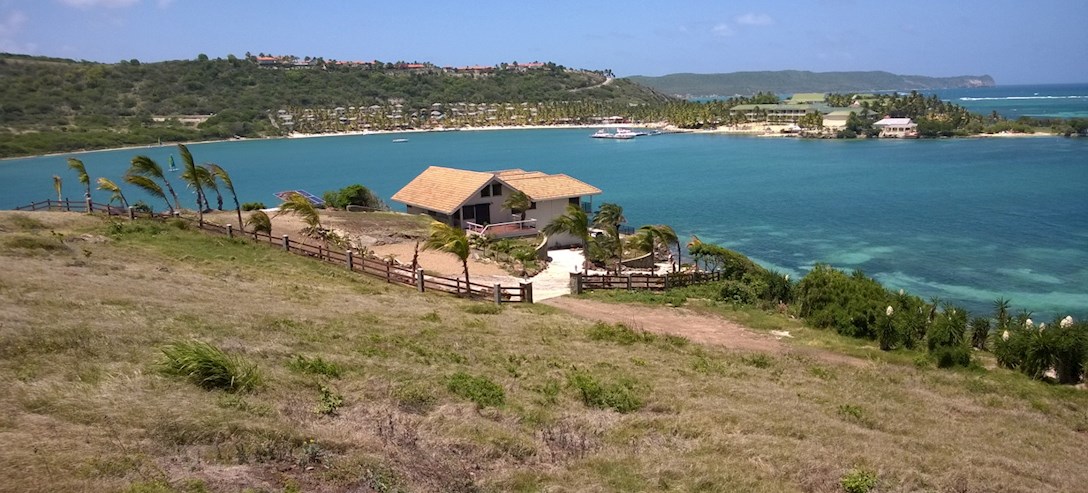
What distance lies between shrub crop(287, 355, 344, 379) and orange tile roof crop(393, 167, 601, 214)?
2628 cm

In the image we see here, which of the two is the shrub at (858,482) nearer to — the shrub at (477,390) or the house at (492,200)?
the shrub at (477,390)

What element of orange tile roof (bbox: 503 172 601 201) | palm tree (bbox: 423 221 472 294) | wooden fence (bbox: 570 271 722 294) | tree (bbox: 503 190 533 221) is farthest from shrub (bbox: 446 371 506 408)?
orange tile roof (bbox: 503 172 601 201)

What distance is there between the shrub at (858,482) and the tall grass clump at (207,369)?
827cm

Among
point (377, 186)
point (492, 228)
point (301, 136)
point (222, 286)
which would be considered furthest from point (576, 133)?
point (222, 286)

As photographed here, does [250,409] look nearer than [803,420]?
Yes

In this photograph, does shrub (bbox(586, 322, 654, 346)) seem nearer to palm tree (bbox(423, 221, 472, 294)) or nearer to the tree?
palm tree (bbox(423, 221, 472, 294))

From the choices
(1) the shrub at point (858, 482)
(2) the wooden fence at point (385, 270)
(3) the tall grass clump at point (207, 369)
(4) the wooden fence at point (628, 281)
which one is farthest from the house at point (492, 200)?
(1) the shrub at point (858, 482)

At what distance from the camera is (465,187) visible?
39.2 meters

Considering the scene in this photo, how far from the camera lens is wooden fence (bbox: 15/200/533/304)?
936 inches

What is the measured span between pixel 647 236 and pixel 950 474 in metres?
21.9

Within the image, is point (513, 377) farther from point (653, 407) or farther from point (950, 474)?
point (950, 474)

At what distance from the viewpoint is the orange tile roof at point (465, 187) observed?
127 ft

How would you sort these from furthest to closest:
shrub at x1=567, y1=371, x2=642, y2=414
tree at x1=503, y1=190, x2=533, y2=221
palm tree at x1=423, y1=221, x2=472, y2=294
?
tree at x1=503, y1=190, x2=533, y2=221, palm tree at x1=423, y1=221, x2=472, y2=294, shrub at x1=567, y1=371, x2=642, y2=414

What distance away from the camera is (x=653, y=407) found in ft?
40.2
